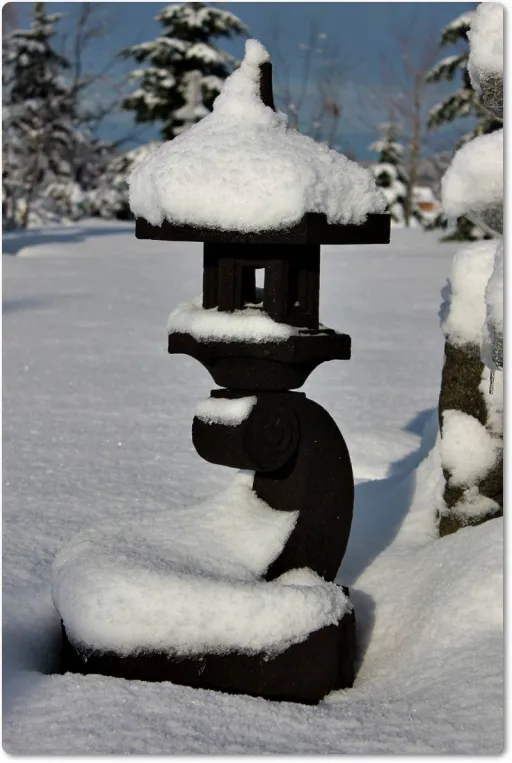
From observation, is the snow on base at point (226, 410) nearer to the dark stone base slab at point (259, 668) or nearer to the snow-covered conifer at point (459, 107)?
the dark stone base slab at point (259, 668)

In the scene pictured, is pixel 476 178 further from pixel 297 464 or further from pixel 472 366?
pixel 297 464

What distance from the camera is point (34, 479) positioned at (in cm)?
375

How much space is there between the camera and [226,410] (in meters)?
2.37

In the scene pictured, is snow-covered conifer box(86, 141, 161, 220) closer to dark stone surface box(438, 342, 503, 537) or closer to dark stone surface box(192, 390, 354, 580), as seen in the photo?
dark stone surface box(438, 342, 503, 537)

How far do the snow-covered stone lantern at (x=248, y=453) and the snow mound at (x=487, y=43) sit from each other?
40cm

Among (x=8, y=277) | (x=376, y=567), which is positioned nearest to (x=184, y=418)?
(x=376, y=567)

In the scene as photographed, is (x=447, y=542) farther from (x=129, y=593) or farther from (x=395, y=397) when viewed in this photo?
(x=395, y=397)

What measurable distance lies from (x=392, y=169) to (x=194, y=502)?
67.7 ft

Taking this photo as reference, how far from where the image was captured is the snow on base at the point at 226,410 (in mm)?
2348

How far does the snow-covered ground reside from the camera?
6.24 ft

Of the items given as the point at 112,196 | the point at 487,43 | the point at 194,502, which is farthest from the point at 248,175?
the point at 112,196

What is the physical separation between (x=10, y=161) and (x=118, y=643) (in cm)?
1766

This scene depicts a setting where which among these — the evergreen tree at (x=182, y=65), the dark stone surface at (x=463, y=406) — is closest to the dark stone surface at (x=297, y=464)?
the dark stone surface at (x=463, y=406)

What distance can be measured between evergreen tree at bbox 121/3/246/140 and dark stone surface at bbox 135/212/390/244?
19274 millimetres
